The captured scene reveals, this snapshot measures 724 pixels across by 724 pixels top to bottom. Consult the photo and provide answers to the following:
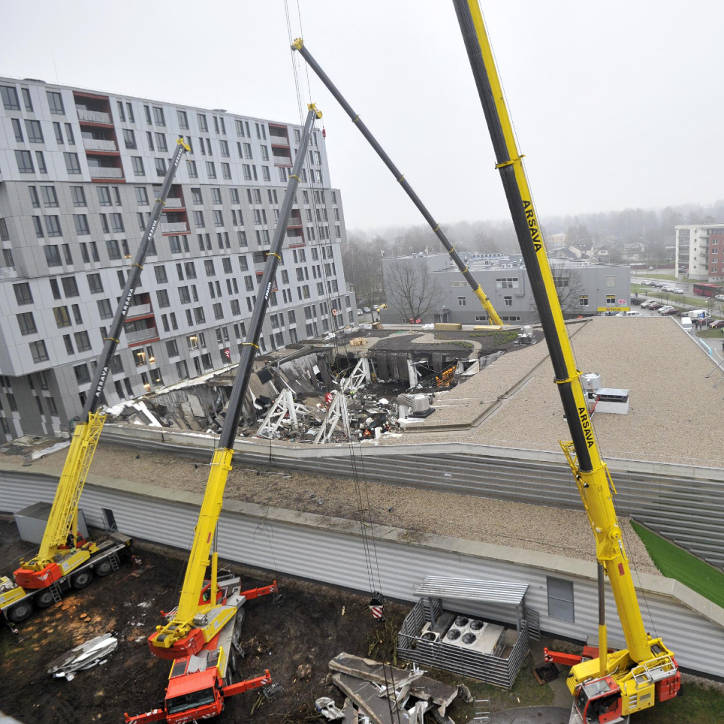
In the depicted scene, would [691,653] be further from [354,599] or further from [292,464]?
[292,464]

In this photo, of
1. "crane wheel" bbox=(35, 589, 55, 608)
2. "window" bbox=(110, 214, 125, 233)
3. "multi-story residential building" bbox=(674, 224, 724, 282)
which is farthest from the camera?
"multi-story residential building" bbox=(674, 224, 724, 282)

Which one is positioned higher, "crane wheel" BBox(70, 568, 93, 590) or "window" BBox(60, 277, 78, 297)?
"window" BBox(60, 277, 78, 297)

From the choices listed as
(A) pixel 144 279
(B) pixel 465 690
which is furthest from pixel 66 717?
(A) pixel 144 279

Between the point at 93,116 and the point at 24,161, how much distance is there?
593 centimetres

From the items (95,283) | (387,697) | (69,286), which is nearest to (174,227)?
(95,283)

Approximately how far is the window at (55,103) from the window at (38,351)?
14.1m

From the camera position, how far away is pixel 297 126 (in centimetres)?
4728

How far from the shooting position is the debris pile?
31.3ft

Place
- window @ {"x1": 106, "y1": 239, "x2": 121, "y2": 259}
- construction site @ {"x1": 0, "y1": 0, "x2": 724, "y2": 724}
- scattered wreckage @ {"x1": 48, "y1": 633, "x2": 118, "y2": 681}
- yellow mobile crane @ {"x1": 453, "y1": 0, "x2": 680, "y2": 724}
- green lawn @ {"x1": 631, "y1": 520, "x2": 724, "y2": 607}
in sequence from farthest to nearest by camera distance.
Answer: window @ {"x1": 106, "y1": 239, "x2": 121, "y2": 259}
scattered wreckage @ {"x1": 48, "y1": 633, "x2": 118, "y2": 681}
green lawn @ {"x1": 631, "y1": 520, "x2": 724, "y2": 607}
construction site @ {"x1": 0, "y1": 0, "x2": 724, "y2": 724}
yellow mobile crane @ {"x1": 453, "y1": 0, "x2": 680, "y2": 724}

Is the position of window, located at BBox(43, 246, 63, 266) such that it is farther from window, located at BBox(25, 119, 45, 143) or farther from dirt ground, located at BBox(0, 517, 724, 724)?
dirt ground, located at BBox(0, 517, 724, 724)

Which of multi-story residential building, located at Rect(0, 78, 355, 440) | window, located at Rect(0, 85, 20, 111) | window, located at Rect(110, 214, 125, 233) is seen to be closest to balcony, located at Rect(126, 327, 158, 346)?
multi-story residential building, located at Rect(0, 78, 355, 440)

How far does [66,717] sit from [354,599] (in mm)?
6715

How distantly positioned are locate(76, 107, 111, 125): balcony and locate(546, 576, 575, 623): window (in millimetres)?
37093

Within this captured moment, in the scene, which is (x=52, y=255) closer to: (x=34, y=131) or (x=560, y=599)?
(x=34, y=131)
